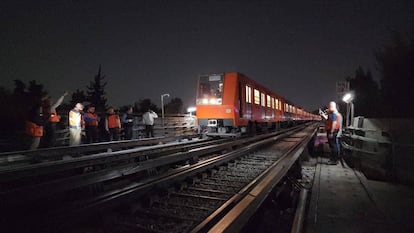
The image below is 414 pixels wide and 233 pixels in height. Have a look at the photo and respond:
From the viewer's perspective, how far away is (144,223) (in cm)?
327

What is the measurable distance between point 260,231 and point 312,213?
73 cm

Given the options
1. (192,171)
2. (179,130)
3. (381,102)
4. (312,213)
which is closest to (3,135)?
(192,171)

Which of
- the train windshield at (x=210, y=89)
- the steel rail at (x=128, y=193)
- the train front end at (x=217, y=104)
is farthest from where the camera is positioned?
the train windshield at (x=210, y=89)

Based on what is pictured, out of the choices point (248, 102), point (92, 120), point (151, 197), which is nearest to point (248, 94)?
point (248, 102)

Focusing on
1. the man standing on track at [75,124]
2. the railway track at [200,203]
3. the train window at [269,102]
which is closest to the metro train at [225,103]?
the train window at [269,102]

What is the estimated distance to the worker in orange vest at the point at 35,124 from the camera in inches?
252

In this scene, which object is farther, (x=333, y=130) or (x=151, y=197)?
(x=333, y=130)

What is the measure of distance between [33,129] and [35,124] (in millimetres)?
142

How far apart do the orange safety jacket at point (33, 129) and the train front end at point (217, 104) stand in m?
7.26

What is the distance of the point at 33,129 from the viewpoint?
254 inches

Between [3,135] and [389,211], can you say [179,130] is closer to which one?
[3,135]

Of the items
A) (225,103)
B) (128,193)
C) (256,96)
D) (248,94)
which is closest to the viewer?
(128,193)

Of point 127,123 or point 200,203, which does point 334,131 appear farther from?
point 127,123

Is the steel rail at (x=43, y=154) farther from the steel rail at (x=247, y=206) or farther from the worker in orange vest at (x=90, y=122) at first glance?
the steel rail at (x=247, y=206)
